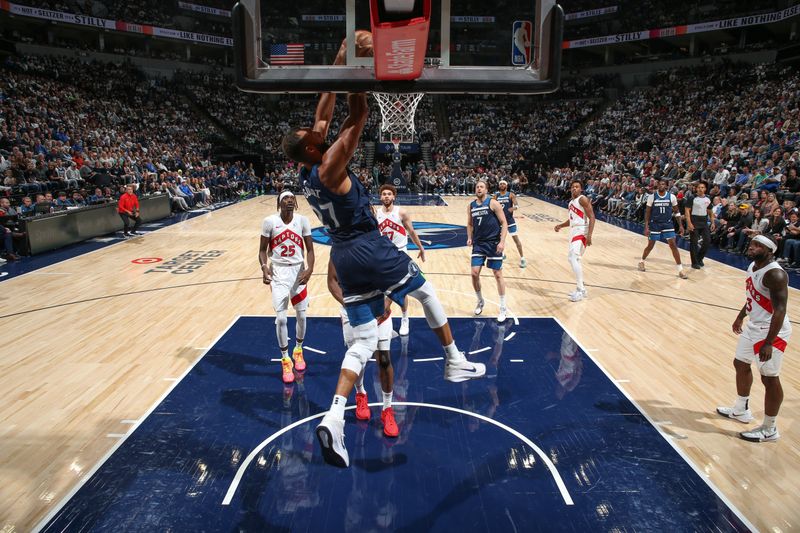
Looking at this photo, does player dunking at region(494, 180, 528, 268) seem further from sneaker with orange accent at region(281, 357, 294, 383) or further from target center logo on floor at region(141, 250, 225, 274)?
target center logo on floor at region(141, 250, 225, 274)

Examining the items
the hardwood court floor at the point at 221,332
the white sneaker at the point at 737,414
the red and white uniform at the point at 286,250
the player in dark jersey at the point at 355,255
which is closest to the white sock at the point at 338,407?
the player in dark jersey at the point at 355,255

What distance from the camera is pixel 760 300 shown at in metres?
4.63

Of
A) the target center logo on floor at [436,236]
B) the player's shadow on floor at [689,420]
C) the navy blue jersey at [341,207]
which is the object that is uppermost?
the navy blue jersey at [341,207]

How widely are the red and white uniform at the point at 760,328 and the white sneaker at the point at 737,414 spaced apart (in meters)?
0.57

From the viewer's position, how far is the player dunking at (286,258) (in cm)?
582

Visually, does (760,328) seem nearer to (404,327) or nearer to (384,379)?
(384,379)

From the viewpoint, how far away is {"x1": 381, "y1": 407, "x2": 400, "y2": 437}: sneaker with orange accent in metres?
4.69

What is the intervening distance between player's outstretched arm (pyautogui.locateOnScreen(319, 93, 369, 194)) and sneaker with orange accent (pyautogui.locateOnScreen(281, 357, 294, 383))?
111 inches

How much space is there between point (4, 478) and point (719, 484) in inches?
213

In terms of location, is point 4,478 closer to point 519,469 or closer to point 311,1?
point 519,469

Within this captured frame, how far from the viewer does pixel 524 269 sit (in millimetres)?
11641

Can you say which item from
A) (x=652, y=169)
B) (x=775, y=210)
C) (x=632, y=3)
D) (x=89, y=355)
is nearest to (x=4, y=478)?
(x=89, y=355)

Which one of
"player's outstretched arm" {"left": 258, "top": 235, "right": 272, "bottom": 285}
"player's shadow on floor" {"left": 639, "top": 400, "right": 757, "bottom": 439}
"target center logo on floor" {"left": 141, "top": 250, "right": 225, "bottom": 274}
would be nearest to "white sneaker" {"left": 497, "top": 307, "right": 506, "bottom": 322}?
"player's shadow on floor" {"left": 639, "top": 400, "right": 757, "bottom": 439}

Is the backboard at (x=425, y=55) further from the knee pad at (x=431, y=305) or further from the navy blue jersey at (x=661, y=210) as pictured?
the navy blue jersey at (x=661, y=210)
